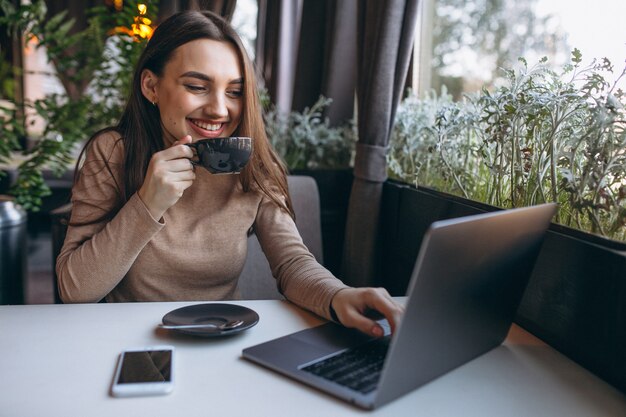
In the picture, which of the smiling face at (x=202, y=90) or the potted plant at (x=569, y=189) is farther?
the smiling face at (x=202, y=90)

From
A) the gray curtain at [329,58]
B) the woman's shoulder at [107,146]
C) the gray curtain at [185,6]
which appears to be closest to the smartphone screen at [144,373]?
the woman's shoulder at [107,146]

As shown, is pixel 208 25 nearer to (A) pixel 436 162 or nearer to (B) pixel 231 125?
(B) pixel 231 125

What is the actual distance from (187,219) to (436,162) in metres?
0.84

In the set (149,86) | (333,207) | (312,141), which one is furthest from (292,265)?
(312,141)

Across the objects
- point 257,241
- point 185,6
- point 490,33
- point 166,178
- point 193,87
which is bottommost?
point 257,241

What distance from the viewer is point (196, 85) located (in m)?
1.39

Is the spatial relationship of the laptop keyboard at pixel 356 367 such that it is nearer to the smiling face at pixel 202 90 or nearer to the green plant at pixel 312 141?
the smiling face at pixel 202 90

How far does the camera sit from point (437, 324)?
72 cm

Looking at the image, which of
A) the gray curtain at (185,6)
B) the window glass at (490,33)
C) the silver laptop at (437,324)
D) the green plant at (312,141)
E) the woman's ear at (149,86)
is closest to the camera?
the silver laptop at (437,324)

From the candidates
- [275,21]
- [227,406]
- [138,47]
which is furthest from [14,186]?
[227,406]

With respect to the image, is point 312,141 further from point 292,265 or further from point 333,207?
point 292,265

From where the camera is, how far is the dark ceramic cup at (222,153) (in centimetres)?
120

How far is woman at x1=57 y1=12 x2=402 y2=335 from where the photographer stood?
1.24 metres

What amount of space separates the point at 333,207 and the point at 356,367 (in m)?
1.73
